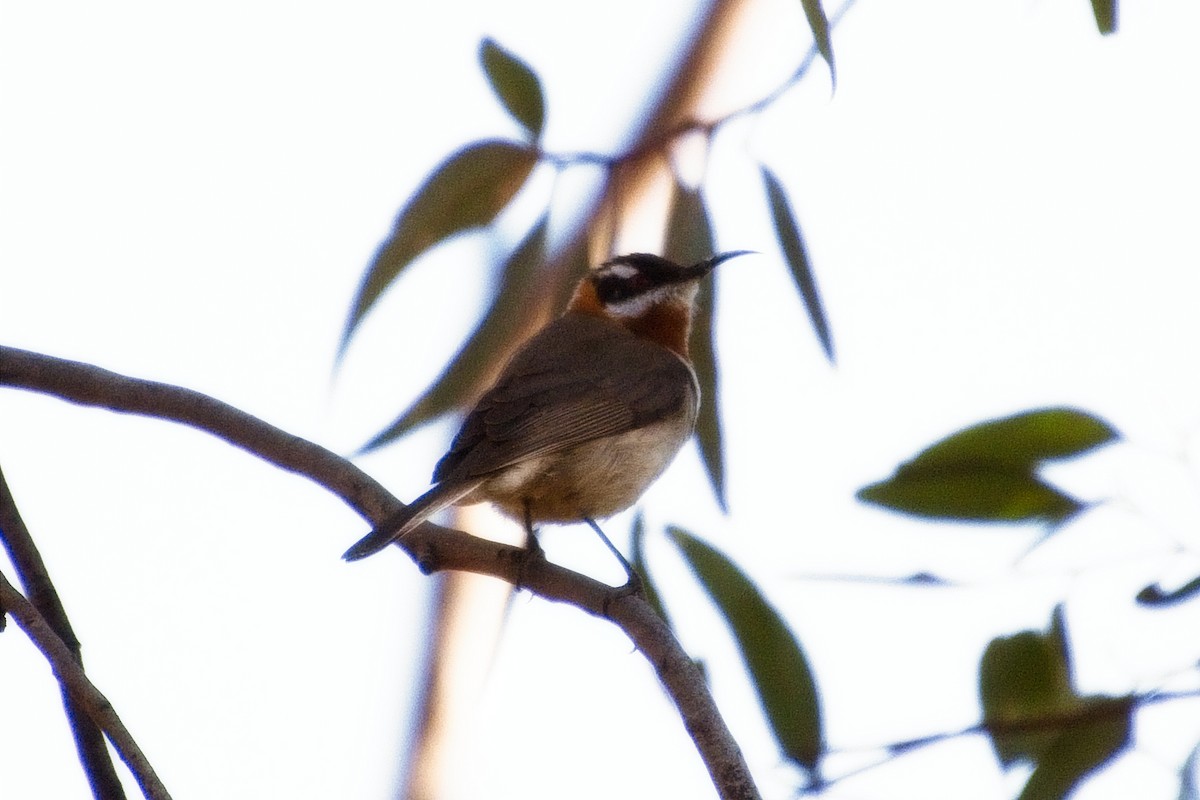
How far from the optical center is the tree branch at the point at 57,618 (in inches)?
77.9

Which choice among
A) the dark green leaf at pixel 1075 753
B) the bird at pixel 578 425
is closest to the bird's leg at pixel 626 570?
the bird at pixel 578 425

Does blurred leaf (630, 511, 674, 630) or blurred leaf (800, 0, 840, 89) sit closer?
blurred leaf (800, 0, 840, 89)

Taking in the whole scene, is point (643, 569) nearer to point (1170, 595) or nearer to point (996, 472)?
point (996, 472)

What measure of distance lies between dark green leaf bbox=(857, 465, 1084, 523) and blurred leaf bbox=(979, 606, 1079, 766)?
190 mm

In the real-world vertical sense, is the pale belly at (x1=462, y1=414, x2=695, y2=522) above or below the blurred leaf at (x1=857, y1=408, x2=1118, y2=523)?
above

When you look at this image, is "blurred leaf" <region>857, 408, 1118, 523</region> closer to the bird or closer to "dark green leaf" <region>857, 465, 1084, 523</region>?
"dark green leaf" <region>857, 465, 1084, 523</region>

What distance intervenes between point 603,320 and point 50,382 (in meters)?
1.98

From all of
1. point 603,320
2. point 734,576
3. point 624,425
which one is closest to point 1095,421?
point 734,576

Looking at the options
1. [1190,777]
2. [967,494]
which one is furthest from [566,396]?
[1190,777]

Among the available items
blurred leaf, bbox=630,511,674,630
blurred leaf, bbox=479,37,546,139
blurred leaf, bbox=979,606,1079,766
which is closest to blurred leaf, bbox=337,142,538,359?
blurred leaf, bbox=479,37,546,139

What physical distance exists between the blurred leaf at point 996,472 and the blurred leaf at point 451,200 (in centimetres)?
89

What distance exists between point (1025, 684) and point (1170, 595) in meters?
0.29

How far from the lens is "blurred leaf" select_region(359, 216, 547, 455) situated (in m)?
2.93

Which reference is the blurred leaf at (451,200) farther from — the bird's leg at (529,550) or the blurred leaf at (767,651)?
the blurred leaf at (767,651)
